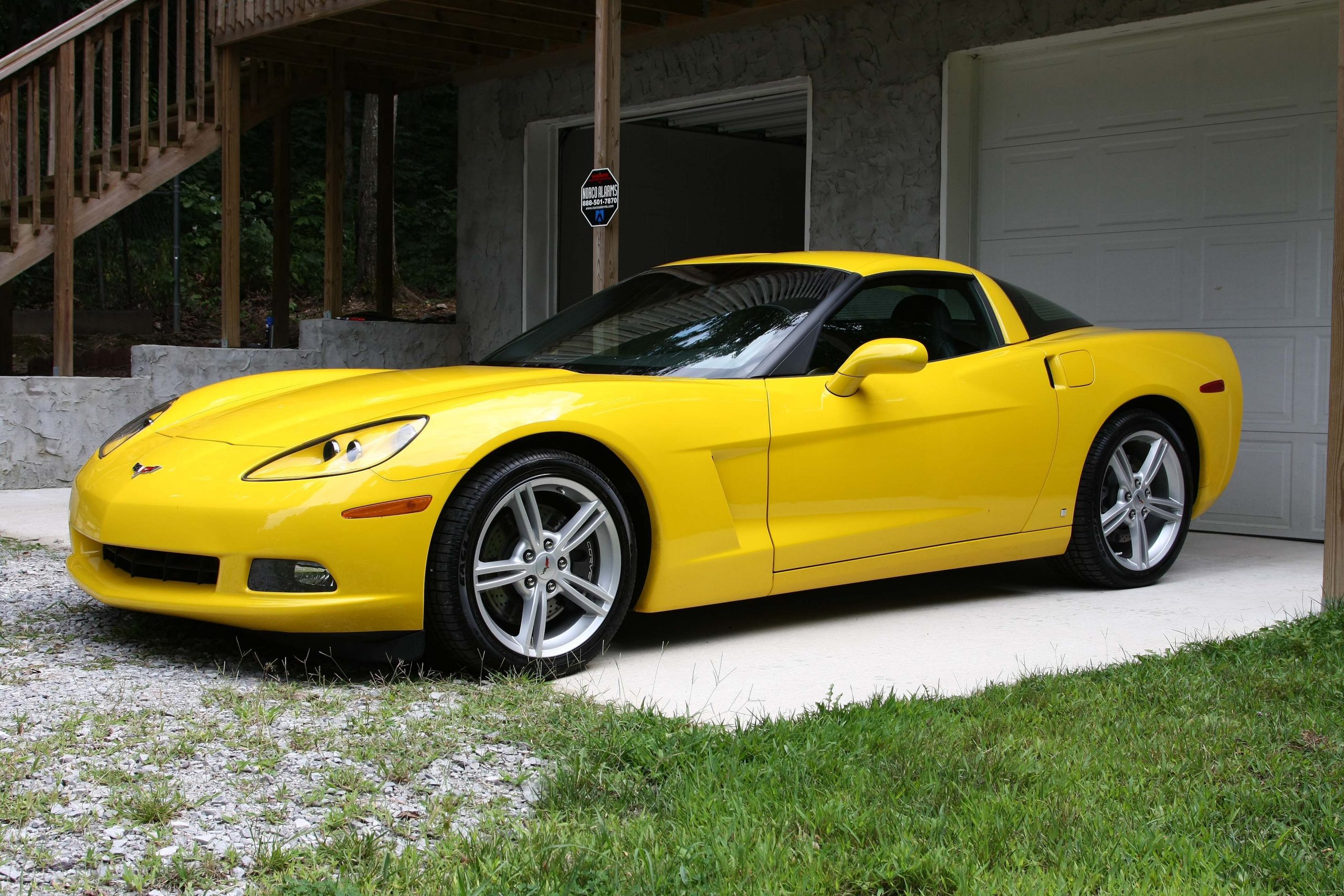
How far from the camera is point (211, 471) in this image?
3.84m

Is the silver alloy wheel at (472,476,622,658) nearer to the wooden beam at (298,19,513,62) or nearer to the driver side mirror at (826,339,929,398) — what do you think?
the driver side mirror at (826,339,929,398)

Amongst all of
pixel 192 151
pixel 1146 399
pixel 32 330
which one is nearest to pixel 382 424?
pixel 1146 399

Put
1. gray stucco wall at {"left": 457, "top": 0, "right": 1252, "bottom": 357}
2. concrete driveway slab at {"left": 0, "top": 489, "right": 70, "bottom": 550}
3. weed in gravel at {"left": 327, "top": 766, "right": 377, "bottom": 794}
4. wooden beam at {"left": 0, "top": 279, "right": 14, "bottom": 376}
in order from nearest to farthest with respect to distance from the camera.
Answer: weed in gravel at {"left": 327, "top": 766, "right": 377, "bottom": 794} < concrete driveway slab at {"left": 0, "top": 489, "right": 70, "bottom": 550} < gray stucco wall at {"left": 457, "top": 0, "right": 1252, "bottom": 357} < wooden beam at {"left": 0, "top": 279, "right": 14, "bottom": 376}

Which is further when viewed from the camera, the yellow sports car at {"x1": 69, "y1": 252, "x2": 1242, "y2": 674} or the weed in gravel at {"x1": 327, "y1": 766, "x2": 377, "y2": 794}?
the yellow sports car at {"x1": 69, "y1": 252, "x2": 1242, "y2": 674}

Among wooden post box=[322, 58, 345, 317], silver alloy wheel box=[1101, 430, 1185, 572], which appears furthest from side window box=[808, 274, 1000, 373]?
wooden post box=[322, 58, 345, 317]

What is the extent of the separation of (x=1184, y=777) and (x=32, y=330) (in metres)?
18.8

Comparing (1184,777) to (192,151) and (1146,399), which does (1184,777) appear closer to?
(1146,399)

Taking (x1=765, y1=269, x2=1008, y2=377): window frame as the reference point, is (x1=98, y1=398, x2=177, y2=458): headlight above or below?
below

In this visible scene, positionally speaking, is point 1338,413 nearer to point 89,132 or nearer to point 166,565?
point 166,565

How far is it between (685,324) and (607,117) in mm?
2545

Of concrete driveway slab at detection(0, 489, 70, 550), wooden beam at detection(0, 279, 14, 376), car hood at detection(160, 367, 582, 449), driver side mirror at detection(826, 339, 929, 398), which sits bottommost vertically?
concrete driveway slab at detection(0, 489, 70, 550)

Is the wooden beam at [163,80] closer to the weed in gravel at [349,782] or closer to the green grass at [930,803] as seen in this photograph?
the green grass at [930,803]

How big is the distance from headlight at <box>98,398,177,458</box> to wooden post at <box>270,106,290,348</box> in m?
7.99

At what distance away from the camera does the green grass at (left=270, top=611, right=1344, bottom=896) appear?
2393 mm
